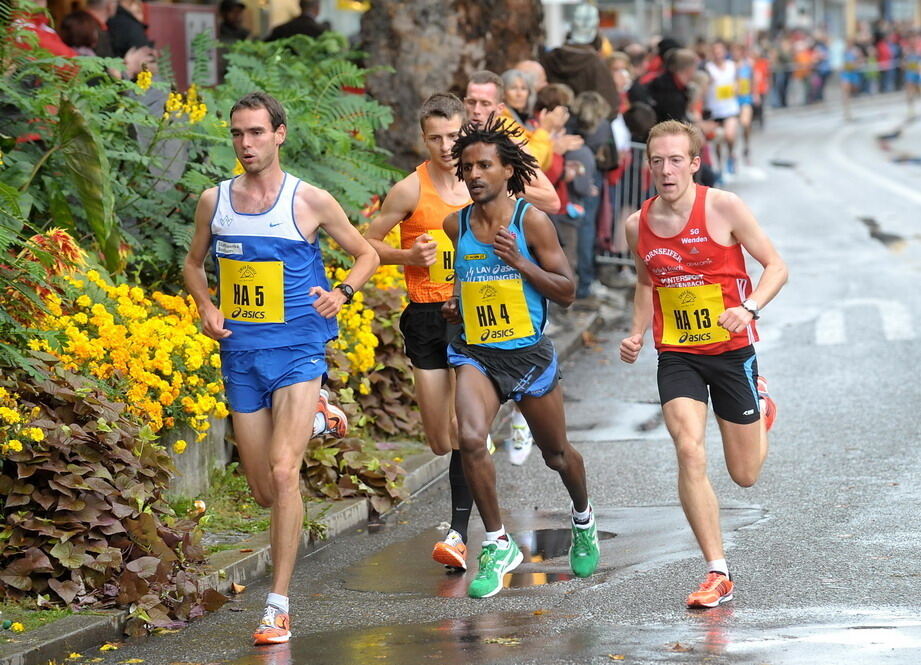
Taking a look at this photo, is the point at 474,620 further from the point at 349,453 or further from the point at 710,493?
the point at 349,453

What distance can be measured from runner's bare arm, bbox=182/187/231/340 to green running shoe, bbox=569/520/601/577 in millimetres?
1769

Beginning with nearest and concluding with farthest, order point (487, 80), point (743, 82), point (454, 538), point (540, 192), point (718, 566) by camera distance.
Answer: point (718, 566), point (454, 538), point (540, 192), point (487, 80), point (743, 82)

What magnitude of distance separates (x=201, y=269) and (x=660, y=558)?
2356 mm

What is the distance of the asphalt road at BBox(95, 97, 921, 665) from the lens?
6.06 m

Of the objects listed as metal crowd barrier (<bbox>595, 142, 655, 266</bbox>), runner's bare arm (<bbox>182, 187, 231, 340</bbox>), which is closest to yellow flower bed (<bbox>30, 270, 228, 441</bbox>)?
runner's bare arm (<bbox>182, 187, 231, 340</bbox>)

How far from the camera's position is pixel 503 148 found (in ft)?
23.7

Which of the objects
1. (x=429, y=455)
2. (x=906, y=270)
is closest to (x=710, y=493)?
(x=429, y=455)

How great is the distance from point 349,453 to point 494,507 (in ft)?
7.07

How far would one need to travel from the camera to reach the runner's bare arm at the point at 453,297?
737 centimetres

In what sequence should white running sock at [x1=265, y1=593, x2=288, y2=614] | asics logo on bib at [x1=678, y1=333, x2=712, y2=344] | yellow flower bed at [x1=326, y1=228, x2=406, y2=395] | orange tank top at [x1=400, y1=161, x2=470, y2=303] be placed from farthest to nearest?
yellow flower bed at [x1=326, y1=228, x2=406, y2=395] < orange tank top at [x1=400, y1=161, x2=470, y2=303] < asics logo on bib at [x1=678, y1=333, x2=712, y2=344] < white running sock at [x1=265, y1=593, x2=288, y2=614]

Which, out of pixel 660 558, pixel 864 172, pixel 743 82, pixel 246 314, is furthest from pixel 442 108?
pixel 743 82

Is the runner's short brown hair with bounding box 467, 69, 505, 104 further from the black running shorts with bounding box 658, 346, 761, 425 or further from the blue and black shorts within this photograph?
the black running shorts with bounding box 658, 346, 761, 425

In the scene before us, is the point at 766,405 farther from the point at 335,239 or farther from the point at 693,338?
Result: the point at 335,239

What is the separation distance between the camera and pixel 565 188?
14.2m
